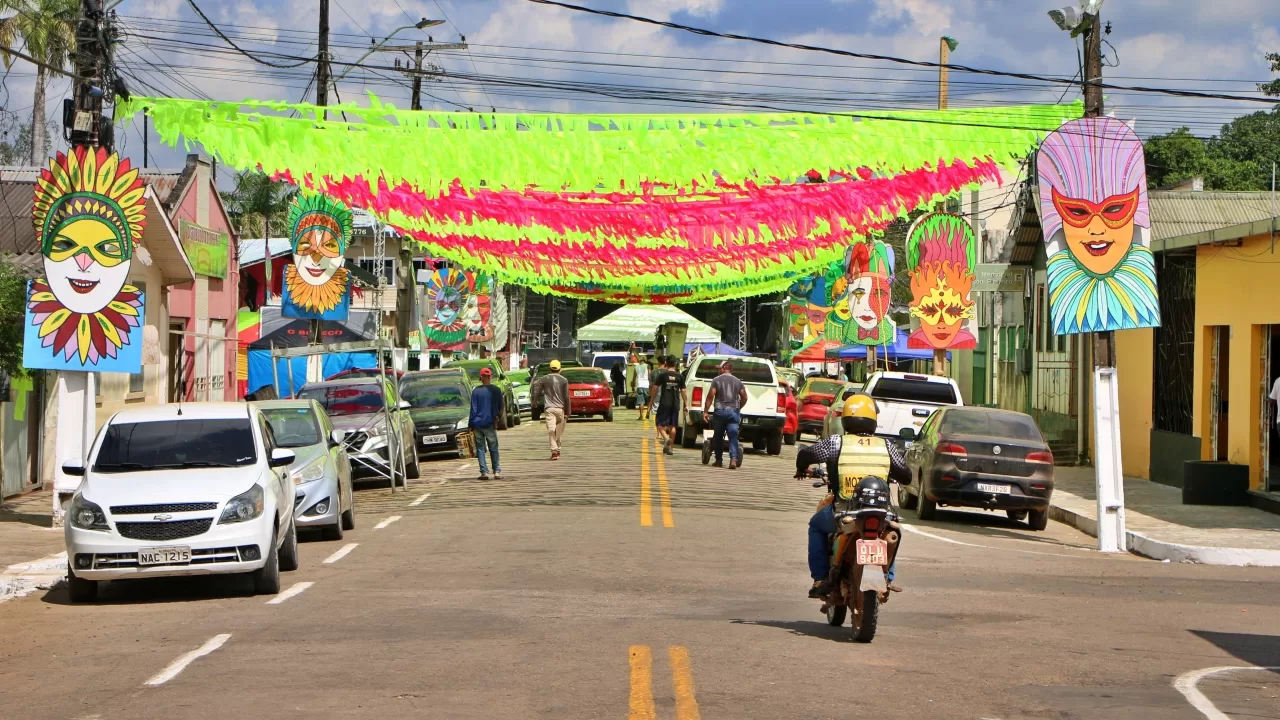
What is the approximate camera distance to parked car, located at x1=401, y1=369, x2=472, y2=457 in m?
Result: 30.2

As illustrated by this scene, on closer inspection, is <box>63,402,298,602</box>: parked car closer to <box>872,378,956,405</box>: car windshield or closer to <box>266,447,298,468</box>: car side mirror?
<box>266,447,298,468</box>: car side mirror

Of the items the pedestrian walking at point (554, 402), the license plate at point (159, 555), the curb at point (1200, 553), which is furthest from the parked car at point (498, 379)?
the license plate at point (159, 555)

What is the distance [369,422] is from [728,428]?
22.7 feet

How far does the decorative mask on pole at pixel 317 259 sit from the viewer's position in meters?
27.7

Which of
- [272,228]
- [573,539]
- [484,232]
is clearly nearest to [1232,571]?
[573,539]

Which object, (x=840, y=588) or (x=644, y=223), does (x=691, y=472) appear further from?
(x=840, y=588)

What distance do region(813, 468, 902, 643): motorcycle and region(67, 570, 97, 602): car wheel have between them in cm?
636

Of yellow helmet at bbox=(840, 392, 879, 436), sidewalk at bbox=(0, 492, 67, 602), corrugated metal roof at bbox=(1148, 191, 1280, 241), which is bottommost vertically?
sidewalk at bbox=(0, 492, 67, 602)

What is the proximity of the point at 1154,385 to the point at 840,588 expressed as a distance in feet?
66.7

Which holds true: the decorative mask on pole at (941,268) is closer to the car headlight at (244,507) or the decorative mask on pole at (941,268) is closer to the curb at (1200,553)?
the curb at (1200,553)

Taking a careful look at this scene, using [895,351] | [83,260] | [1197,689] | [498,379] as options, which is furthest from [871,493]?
[895,351]

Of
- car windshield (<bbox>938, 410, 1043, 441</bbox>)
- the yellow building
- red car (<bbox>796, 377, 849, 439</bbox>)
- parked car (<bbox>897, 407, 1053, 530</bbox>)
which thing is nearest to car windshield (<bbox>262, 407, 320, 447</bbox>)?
parked car (<bbox>897, 407, 1053, 530</bbox>)

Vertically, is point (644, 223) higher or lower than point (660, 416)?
higher

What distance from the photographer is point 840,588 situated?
410 inches
